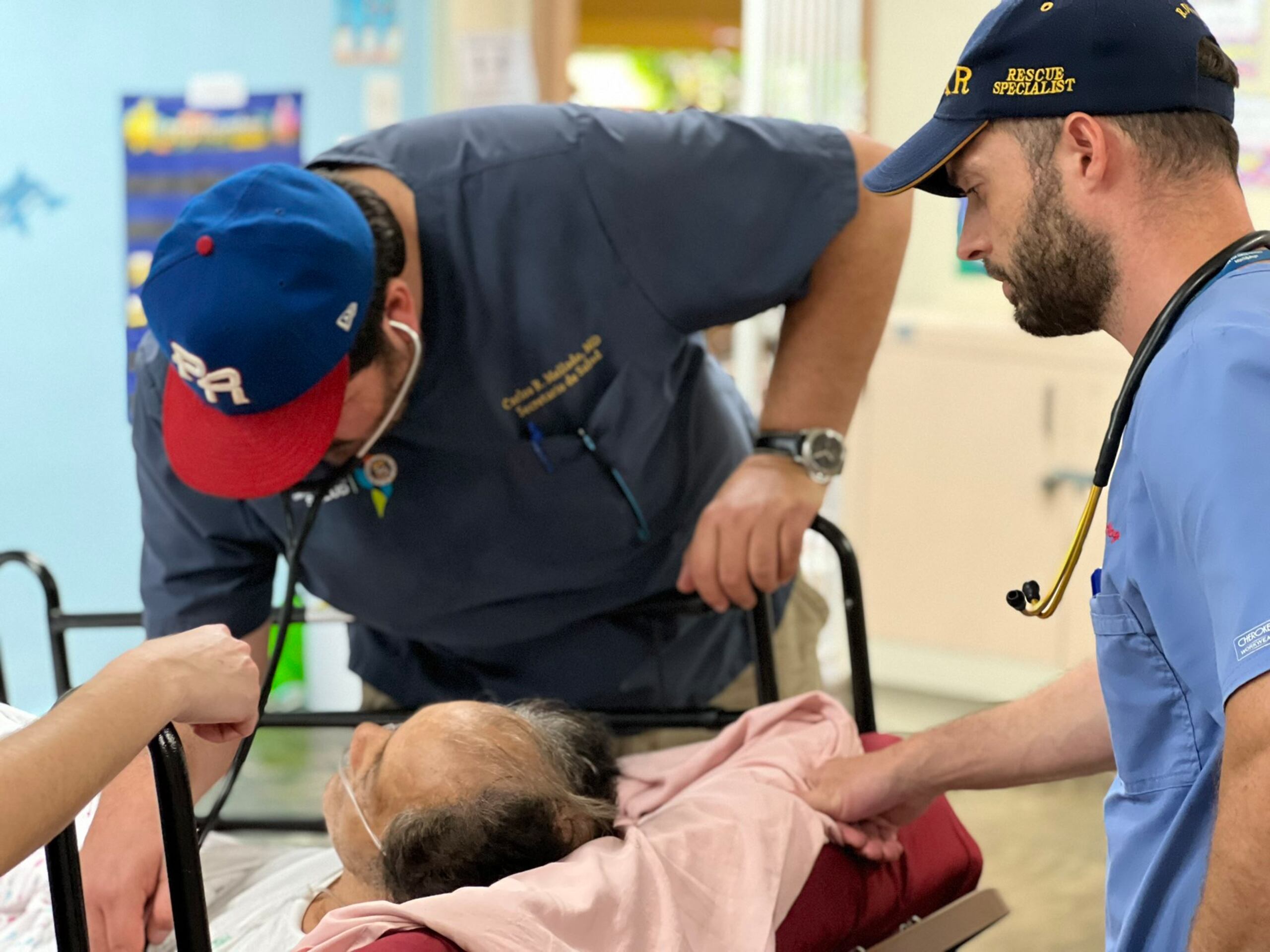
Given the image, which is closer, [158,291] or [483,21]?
[158,291]

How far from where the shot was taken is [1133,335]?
112cm

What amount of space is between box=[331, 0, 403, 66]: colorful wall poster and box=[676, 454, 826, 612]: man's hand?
231cm

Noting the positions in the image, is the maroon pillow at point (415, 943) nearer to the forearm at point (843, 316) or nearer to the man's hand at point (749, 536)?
the man's hand at point (749, 536)

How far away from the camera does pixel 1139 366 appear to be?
1051 millimetres

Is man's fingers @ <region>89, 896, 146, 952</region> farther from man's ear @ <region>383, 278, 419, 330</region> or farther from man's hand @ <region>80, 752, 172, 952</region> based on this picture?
man's ear @ <region>383, 278, 419, 330</region>

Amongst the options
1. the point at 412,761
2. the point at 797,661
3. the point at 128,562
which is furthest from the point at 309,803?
the point at 412,761

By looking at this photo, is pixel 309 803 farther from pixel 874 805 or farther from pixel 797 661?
pixel 874 805

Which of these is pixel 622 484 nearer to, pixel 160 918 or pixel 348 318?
pixel 348 318

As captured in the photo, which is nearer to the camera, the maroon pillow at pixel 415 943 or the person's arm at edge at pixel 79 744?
the person's arm at edge at pixel 79 744

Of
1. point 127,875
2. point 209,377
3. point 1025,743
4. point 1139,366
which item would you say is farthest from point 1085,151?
point 127,875

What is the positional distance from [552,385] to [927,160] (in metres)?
0.64

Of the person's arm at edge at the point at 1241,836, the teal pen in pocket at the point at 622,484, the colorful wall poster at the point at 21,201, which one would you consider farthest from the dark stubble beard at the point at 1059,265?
the colorful wall poster at the point at 21,201

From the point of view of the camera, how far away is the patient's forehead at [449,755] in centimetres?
140

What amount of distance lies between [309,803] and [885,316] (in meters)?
2.06
